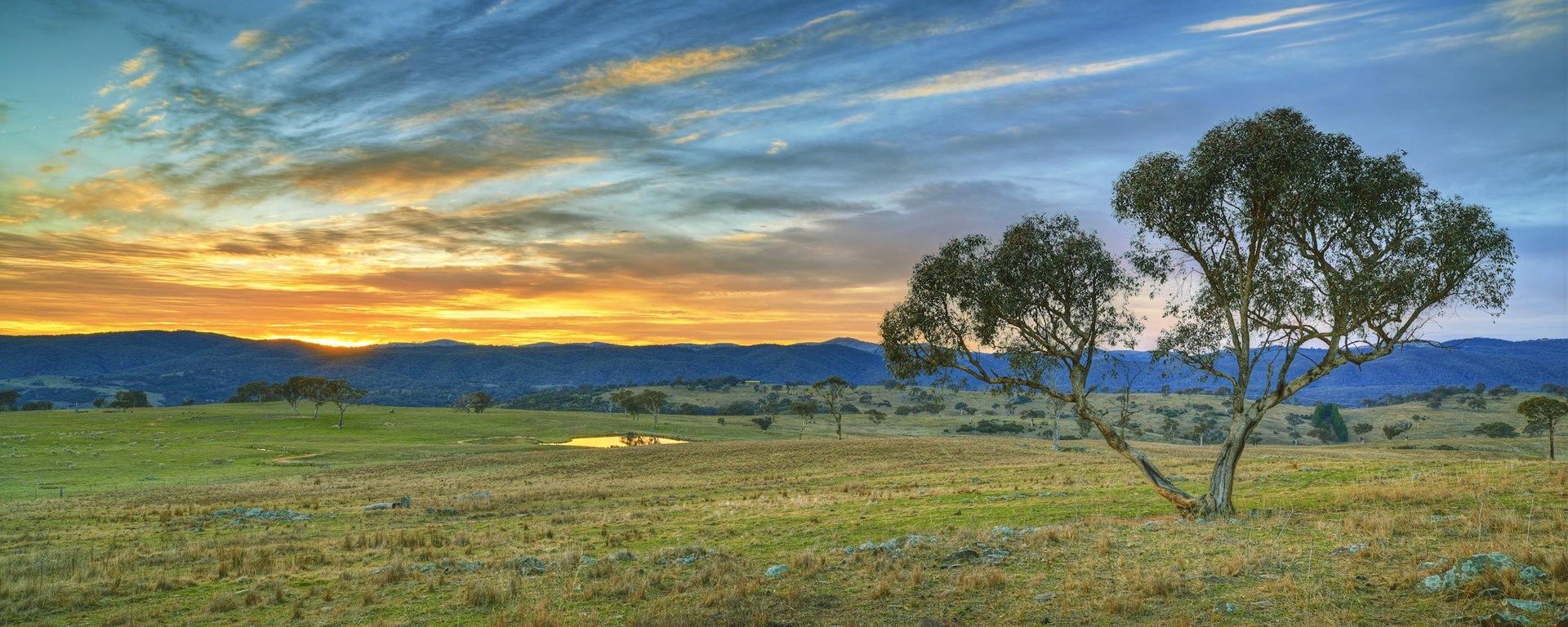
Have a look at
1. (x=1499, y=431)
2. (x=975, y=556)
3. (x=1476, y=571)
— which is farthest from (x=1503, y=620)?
(x=1499, y=431)

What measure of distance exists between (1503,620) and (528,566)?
68.4ft

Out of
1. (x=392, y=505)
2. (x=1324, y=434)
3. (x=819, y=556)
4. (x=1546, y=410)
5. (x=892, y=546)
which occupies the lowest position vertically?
(x=1324, y=434)

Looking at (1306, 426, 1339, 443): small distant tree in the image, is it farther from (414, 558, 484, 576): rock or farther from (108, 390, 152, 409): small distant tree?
(108, 390, 152, 409): small distant tree

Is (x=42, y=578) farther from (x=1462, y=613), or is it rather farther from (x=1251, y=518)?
(x=1251, y=518)

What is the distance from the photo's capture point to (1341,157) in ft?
77.2

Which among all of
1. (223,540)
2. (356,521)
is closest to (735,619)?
(223,540)

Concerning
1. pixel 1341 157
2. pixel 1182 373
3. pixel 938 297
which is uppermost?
pixel 1341 157

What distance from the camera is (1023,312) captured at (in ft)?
94.2

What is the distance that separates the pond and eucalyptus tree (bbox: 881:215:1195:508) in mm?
85369

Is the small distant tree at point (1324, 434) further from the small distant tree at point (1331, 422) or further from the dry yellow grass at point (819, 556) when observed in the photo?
the dry yellow grass at point (819, 556)

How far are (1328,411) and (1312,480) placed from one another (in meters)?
160

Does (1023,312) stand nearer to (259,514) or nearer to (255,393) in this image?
(259,514)

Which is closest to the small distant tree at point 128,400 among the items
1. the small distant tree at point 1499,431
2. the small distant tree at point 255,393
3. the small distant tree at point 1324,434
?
the small distant tree at point 255,393

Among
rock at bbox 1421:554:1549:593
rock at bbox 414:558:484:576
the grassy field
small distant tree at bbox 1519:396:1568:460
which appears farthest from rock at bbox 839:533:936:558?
small distant tree at bbox 1519:396:1568:460
